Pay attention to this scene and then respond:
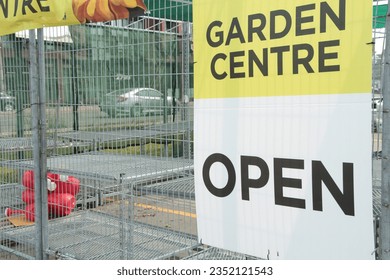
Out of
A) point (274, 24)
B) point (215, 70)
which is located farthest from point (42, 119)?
point (274, 24)

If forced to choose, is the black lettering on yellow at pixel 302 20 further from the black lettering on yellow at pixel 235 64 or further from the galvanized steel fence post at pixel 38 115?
the galvanized steel fence post at pixel 38 115

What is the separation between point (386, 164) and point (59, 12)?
8.06ft

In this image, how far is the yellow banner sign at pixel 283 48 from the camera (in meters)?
2.05

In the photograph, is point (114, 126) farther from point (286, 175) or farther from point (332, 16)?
point (332, 16)

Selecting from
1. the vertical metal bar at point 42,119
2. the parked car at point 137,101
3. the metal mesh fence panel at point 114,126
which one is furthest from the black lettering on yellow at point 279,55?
the vertical metal bar at point 42,119

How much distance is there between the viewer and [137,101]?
3.40 m

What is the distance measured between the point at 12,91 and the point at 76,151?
864 mm

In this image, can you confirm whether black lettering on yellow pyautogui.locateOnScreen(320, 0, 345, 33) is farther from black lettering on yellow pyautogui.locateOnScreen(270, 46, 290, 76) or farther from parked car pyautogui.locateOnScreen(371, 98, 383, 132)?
parked car pyautogui.locateOnScreen(371, 98, 383, 132)

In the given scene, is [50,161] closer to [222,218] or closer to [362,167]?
[222,218]

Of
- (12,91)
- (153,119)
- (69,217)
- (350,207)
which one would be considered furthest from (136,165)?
(350,207)

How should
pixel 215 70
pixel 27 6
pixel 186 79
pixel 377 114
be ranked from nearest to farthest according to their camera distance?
pixel 377 114
pixel 215 70
pixel 27 6
pixel 186 79

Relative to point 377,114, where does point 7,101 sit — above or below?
above

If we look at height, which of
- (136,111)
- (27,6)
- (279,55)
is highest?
(27,6)

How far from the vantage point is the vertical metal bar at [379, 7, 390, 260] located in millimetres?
2043
